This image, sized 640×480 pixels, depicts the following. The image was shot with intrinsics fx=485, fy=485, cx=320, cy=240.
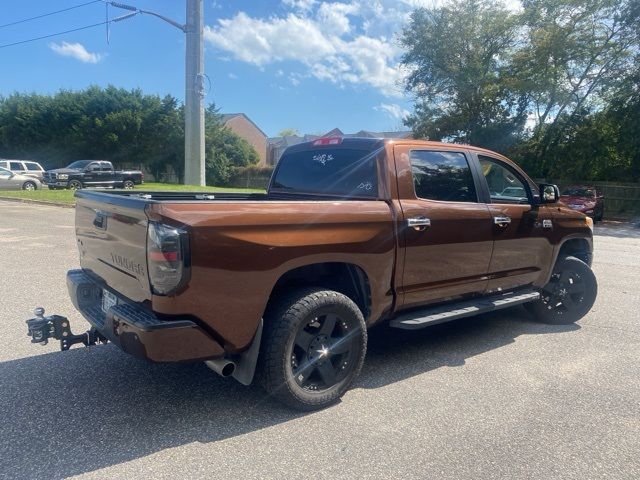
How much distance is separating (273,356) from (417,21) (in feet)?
104

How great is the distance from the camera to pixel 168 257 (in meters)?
2.70

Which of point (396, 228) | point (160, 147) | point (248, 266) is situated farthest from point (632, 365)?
point (160, 147)

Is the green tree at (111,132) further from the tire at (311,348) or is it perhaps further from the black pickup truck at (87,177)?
the tire at (311,348)

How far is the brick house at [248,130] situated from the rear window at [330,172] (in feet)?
188

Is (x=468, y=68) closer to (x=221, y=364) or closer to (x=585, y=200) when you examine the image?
(x=585, y=200)

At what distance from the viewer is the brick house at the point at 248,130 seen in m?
63.4

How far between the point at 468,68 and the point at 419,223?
28561 millimetres

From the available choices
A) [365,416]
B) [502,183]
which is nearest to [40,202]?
[502,183]

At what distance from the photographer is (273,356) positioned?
10.1 ft

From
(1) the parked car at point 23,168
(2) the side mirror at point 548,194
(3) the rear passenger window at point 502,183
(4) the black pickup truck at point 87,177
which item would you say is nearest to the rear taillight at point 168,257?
(3) the rear passenger window at point 502,183

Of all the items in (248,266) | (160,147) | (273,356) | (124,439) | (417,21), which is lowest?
(124,439)

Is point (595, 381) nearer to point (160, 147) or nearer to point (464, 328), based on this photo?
point (464, 328)

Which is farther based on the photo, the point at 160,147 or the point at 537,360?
the point at 160,147

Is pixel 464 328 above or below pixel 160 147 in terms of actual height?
below
